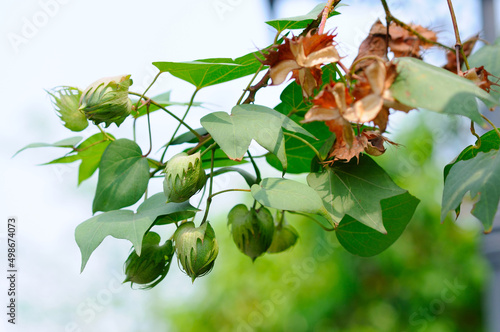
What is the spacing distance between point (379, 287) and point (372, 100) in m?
3.32

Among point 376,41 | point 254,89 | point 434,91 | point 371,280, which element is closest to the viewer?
point 434,91

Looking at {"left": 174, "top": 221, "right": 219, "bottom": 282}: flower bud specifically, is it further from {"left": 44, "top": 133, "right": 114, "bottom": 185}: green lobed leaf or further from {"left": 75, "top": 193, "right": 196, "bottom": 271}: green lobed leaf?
{"left": 44, "top": 133, "right": 114, "bottom": 185}: green lobed leaf

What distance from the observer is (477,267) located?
3.14m

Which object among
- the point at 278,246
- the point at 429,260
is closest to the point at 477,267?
the point at 429,260

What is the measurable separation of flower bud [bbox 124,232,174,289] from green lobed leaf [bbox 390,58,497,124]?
0.21m

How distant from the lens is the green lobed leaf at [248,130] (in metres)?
0.32

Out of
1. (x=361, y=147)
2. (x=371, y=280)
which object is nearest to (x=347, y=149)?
(x=361, y=147)

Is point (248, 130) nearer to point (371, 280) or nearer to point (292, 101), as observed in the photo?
point (292, 101)

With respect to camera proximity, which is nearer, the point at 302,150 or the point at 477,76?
the point at 477,76

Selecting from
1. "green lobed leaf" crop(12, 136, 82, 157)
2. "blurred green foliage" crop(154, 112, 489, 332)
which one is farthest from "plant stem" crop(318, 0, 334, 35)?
"blurred green foliage" crop(154, 112, 489, 332)

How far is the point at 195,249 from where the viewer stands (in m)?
0.35

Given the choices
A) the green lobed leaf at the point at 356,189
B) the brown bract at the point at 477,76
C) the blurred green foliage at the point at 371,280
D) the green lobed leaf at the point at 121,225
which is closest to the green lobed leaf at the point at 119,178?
A: the green lobed leaf at the point at 121,225

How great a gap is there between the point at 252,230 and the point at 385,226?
0.35 feet

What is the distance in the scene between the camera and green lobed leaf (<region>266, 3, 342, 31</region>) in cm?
37
